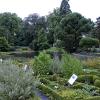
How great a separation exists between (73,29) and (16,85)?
118ft

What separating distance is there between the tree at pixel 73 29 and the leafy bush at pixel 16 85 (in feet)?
109

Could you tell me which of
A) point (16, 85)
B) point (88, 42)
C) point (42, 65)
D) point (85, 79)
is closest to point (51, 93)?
point (16, 85)

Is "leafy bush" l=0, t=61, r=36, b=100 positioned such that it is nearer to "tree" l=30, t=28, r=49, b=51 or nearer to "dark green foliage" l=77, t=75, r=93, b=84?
"dark green foliage" l=77, t=75, r=93, b=84

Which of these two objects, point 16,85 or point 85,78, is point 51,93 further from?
point 85,78

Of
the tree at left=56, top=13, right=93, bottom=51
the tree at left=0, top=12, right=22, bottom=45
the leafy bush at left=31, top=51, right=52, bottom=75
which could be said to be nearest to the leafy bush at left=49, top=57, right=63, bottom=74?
the leafy bush at left=31, top=51, right=52, bottom=75

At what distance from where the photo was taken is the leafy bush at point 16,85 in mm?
8772

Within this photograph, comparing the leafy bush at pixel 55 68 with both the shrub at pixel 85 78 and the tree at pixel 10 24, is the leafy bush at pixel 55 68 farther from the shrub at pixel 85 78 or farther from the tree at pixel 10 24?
the tree at pixel 10 24

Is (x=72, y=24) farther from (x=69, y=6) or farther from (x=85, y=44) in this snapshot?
(x=69, y=6)

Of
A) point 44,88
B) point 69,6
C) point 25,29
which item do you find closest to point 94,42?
point 69,6

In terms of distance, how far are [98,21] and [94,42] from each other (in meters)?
5.81

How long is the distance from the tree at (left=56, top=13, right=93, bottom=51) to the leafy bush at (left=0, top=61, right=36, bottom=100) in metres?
33.3

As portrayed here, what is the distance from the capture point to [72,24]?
45.1m

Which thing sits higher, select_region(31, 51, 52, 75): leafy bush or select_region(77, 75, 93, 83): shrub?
select_region(31, 51, 52, 75): leafy bush

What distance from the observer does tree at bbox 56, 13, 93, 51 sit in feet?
141
